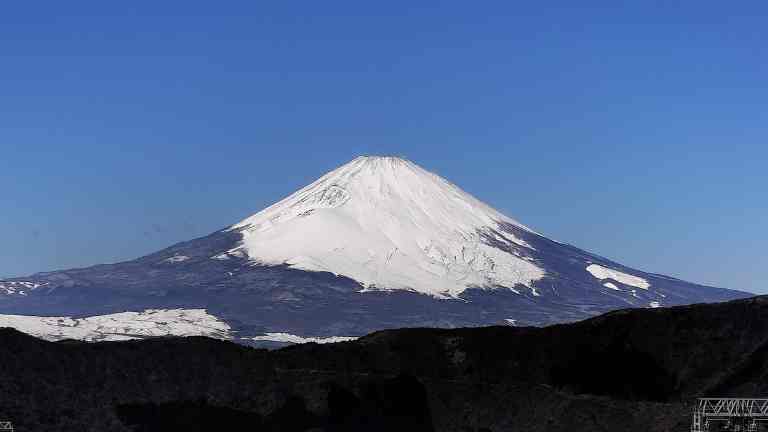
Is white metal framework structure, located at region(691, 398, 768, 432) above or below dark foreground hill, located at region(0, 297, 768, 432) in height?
below

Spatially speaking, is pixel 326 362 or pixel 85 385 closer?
pixel 85 385

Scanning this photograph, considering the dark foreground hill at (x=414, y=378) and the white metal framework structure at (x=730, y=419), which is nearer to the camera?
the white metal framework structure at (x=730, y=419)

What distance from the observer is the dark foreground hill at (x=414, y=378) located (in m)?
109

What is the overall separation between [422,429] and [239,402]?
15.8 m

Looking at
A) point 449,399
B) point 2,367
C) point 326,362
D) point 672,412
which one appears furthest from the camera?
point 326,362

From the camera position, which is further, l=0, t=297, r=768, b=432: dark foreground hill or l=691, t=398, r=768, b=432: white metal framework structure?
l=0, t=297, r=768, b=432: dark foreground hill

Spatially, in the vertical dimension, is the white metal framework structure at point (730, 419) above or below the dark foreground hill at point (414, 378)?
below

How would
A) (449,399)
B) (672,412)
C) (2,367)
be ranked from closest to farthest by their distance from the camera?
(672,412) → (2,367) → (449,399)

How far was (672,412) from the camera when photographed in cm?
10319

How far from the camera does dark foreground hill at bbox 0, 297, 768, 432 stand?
4301 inches

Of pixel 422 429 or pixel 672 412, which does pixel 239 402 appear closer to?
pixel 422 429

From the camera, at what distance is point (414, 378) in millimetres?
122688

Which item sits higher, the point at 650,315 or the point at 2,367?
the point at 650,315

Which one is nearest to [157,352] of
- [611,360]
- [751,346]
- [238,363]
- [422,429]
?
[238,363]
